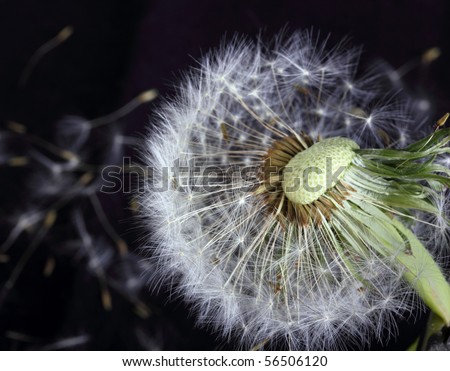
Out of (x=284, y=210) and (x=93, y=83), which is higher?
(x=93, y=83)

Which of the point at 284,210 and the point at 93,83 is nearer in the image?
the point at 284,210

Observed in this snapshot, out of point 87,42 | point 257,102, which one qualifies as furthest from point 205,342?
point 87,42

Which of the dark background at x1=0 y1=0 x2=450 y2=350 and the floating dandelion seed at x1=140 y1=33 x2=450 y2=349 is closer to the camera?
the floating dandelion seed at x1=140 y1=33 x2=450 y2=349

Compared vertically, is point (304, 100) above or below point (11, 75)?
below

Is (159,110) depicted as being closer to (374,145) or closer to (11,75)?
(374,145)

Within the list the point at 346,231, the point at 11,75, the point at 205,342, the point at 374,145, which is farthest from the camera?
the point at 11,75
